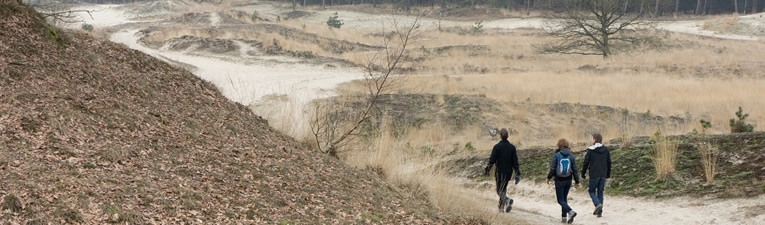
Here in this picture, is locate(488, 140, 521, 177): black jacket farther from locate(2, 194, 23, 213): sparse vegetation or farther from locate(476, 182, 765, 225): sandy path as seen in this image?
locate(2, 194, 23, 213): sparse vegetation

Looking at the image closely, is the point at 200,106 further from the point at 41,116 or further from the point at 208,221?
the point at 208,221

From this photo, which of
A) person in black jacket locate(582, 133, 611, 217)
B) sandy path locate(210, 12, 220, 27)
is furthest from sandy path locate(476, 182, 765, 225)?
sandy path locate(210, 12, 220, 27)

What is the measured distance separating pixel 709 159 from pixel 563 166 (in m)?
3.33

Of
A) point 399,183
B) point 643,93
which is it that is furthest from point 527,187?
point 643,93

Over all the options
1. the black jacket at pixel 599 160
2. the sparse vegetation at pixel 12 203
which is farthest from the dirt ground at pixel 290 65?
the sparse vegetation at pixel 12 203

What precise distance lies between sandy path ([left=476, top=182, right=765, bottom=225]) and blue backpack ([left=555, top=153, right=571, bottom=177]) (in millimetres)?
757

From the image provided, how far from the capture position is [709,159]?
38.7ft

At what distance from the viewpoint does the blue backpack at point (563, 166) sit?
32.7ft

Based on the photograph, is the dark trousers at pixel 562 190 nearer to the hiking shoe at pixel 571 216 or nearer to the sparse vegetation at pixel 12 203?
the hiking shoe at pixel 571 216

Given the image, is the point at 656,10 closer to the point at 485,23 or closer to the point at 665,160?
the point at 485,23

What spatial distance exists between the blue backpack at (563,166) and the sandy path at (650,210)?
76 centimetres

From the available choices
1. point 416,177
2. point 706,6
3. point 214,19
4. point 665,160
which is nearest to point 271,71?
point 665,160

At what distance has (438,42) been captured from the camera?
52.4 meters

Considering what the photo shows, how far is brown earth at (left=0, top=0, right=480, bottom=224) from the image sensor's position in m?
4.82
